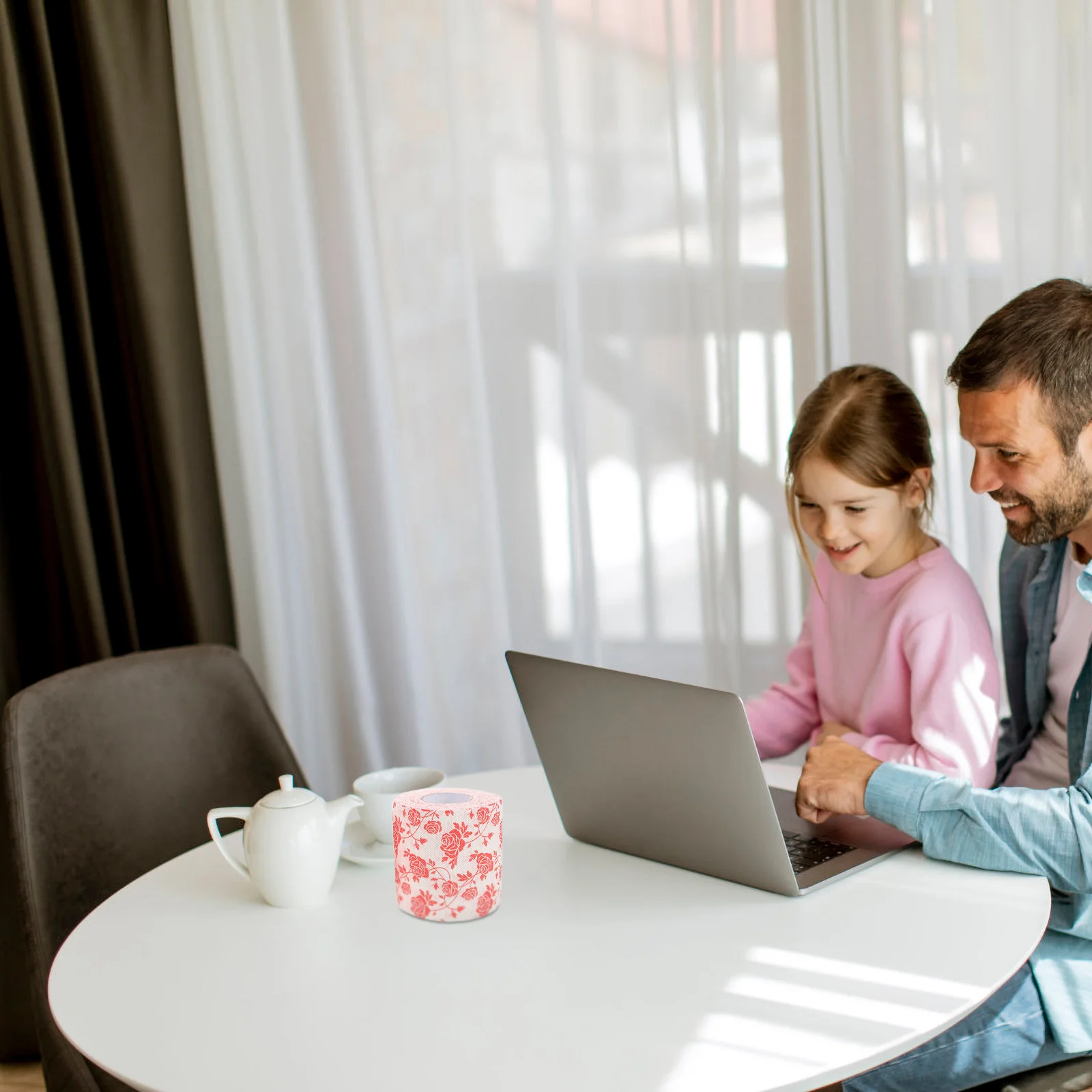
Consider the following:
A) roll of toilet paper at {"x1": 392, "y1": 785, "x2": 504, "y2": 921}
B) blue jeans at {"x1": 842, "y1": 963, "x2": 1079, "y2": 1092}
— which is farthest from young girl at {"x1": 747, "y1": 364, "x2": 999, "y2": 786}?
roll of toilet paper at {"x1": 392, "y1": 785, "x2": 504, "y2": 921}

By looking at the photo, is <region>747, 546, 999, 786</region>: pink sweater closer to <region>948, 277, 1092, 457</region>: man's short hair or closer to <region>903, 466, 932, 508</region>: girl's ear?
<region>903, 466, 932, 508</region>: girl's ear

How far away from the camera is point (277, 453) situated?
2441 mm

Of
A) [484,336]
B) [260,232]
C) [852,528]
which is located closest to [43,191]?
[260,232]

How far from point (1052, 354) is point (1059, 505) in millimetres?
170

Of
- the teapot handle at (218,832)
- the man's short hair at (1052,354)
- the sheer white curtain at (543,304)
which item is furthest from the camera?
the sheer white curtain at (543,304)

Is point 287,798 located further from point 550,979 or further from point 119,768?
point 119,768

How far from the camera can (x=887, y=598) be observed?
1.60m

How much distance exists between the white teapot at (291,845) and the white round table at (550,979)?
0.02 metres

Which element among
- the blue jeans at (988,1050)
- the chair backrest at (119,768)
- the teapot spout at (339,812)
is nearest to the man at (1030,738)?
the blue jeans at (988,1050)

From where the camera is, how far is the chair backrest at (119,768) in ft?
5.02

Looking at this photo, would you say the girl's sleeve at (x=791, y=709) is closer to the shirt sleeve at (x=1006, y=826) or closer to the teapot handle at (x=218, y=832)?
the shirt sleeve at (x=1006, y=826)

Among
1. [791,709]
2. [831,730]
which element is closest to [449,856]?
[831,730]

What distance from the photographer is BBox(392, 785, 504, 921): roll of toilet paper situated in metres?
1.16

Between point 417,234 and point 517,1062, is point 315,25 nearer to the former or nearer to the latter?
point 417,234
